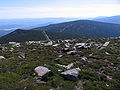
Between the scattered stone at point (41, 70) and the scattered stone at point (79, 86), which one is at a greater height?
the scattered stone at point (41, 70)

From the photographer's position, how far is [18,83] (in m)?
12.8

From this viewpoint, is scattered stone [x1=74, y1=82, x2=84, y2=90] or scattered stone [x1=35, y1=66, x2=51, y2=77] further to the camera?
scattered stone [x1=35, y1=66, x2=51, y2=77]

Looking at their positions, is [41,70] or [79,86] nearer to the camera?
[79,86]

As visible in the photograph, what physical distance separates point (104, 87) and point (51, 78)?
4225 millimetres

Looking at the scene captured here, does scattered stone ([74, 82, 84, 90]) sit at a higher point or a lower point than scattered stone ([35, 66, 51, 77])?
lower

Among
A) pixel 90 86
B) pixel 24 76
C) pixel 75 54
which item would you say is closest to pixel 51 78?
pixel 24 76

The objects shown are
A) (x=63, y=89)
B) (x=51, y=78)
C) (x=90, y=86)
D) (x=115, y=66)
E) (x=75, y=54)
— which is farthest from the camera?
(x=75, y=54)

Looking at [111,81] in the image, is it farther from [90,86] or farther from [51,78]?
[51,78]

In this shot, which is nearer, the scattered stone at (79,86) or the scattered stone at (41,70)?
the scattered stone at (79,86)

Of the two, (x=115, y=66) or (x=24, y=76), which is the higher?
(x=24, y=76)

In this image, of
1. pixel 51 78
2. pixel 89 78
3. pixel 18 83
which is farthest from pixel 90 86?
pixel 18 83

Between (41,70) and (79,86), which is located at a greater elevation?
(41,70)

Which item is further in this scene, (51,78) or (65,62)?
(65,62)

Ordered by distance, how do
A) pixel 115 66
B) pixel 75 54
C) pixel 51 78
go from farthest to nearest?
pixel 75 54 → pixel 115 66 → pixel 51 78
